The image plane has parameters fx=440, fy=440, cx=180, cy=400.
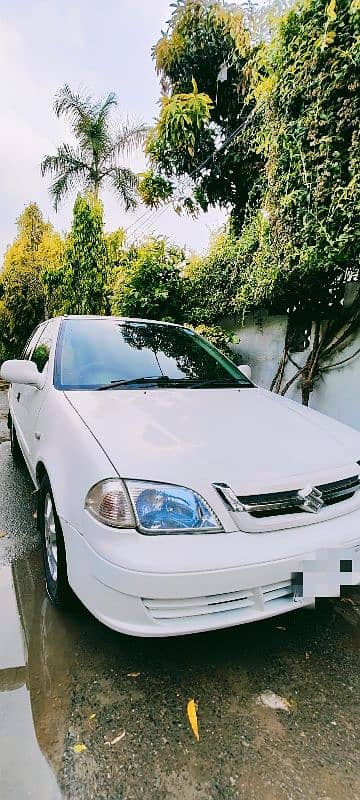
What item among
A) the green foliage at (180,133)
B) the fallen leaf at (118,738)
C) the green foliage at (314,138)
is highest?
the green foliage at (180,133)

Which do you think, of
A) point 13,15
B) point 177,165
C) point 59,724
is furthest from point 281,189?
point 13,15

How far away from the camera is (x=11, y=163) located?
1296cm

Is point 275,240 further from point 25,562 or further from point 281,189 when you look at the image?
point 25,562

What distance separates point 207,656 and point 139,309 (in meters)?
5.13

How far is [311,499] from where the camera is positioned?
1.79m

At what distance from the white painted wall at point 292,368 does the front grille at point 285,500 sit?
285cm

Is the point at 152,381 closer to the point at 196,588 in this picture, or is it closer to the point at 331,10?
the point at 196,588

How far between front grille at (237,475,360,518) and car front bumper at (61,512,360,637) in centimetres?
9

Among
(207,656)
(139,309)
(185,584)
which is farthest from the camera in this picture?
(139,309)

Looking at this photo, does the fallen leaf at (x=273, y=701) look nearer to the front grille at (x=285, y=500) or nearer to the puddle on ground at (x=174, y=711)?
the puddle on ground at (x=174, y=711)

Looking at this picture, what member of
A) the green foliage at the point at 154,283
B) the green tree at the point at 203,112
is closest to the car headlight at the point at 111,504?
the green foliage at the point at 154,283

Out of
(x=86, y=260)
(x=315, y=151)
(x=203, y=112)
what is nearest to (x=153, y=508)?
(x=315, y=151)

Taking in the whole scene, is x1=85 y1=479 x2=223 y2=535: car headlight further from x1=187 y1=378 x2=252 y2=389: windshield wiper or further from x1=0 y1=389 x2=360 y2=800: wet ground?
x1=187 y1=378 x2=252 y2=389: windshield wiper

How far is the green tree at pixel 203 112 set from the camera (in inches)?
240
